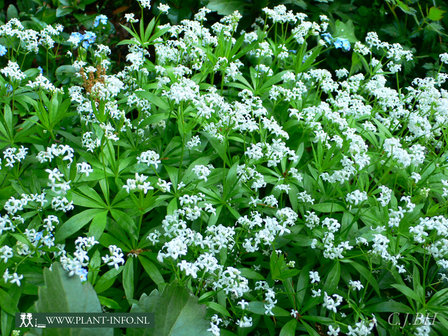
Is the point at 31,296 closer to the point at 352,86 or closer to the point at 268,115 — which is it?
the point at 268,115

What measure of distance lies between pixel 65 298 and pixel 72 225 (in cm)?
90

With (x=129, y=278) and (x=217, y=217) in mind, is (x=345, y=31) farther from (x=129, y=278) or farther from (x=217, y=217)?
(x=129, y=278)

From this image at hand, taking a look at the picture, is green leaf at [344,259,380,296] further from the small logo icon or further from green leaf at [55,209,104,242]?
the small logo icon

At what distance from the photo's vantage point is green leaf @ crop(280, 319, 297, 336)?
2.79m

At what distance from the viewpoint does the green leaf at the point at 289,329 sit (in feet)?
9.17

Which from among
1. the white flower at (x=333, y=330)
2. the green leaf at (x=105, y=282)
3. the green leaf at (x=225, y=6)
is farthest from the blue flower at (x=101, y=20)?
the white flower at (x=333, y=330)

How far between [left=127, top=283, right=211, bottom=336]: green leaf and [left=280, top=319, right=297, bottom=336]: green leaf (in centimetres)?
67

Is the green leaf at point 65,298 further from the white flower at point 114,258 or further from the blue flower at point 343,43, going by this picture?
the blue flower at point 343,43

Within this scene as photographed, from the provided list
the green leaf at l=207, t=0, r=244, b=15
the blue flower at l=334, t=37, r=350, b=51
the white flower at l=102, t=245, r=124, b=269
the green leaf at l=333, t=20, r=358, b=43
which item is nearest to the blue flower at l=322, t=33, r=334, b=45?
the blue flower at l=334, t=37, r=350, b=51

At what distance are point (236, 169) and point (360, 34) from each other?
3.73 meters

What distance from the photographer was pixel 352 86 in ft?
13.2

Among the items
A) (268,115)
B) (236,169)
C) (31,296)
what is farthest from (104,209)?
(268,115)

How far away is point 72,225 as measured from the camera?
2859 mm

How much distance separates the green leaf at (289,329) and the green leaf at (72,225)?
145 centimetres
